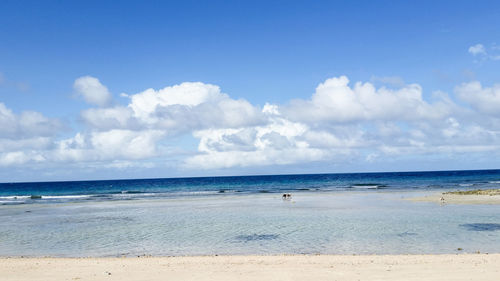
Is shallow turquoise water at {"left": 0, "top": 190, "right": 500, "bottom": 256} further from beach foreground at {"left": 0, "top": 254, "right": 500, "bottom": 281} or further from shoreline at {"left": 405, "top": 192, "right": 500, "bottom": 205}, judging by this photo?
shoreline at {"left": 405, "top": 192, "right": 500, "bottom": 205}

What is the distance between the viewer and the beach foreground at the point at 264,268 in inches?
603

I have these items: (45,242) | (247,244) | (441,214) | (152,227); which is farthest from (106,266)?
(441,214)

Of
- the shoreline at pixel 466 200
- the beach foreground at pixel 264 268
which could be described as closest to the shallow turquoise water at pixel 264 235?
Answer: the beach foreground at pixel 264 268

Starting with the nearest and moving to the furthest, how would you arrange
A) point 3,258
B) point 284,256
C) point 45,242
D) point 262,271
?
point 262,271, point 284,256, point 3,258, point 45,242

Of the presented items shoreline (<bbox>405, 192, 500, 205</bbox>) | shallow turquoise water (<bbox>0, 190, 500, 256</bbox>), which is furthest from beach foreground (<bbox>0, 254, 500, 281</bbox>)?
shoreline (<bbox>405, 192, 500, 205</bbox>)

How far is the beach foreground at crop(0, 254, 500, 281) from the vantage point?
50.2ft

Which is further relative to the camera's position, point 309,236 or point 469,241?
point 309,236

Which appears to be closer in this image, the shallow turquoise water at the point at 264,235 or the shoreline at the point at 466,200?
the shallow turquoise water at the point at 264,235

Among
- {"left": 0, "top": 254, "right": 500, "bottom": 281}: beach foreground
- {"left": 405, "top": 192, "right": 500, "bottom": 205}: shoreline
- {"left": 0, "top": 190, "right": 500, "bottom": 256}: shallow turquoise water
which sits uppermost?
{"left": 405, "top": 192, "right": 500, "bottom": 205}: shoreline

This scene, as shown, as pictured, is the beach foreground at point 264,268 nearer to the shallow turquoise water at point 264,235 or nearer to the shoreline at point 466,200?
the shallow turquoise water at point 264,235

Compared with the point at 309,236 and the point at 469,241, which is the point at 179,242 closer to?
the point at 309,236

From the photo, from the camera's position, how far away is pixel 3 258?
21188mm

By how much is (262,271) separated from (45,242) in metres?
16.3

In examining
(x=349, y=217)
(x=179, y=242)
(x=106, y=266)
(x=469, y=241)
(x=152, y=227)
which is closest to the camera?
(x=106, y=266)
